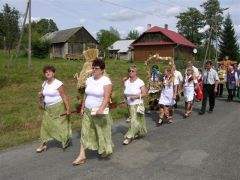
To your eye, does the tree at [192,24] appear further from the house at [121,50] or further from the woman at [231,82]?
the woman at [231,82]

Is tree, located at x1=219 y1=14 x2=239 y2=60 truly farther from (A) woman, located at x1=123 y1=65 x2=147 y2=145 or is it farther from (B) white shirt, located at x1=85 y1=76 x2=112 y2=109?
(B) white shirt, located at x1=85 y1=76 x2=112 y2=109

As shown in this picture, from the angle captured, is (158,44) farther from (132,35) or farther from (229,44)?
(132,35)

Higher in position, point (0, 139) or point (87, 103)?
point (87, 103)

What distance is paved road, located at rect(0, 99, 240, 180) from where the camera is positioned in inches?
252

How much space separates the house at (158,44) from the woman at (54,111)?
5785 cm

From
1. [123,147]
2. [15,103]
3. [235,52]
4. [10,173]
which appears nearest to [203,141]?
[123,147]

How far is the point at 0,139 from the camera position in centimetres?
921

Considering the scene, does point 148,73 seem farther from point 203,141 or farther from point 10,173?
point 10,173

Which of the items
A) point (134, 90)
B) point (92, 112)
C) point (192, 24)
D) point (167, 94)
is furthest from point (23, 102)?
point (192, 24)

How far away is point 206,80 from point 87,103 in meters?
7.68

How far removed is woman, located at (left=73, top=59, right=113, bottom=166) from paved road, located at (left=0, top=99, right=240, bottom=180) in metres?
0.25

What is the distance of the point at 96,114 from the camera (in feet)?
22.6

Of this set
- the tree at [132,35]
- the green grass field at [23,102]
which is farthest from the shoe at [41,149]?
the tree at [132,35]

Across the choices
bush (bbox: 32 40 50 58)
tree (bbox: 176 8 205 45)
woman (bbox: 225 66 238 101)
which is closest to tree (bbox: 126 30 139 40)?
tree (bbox: 176 8 205 45)
